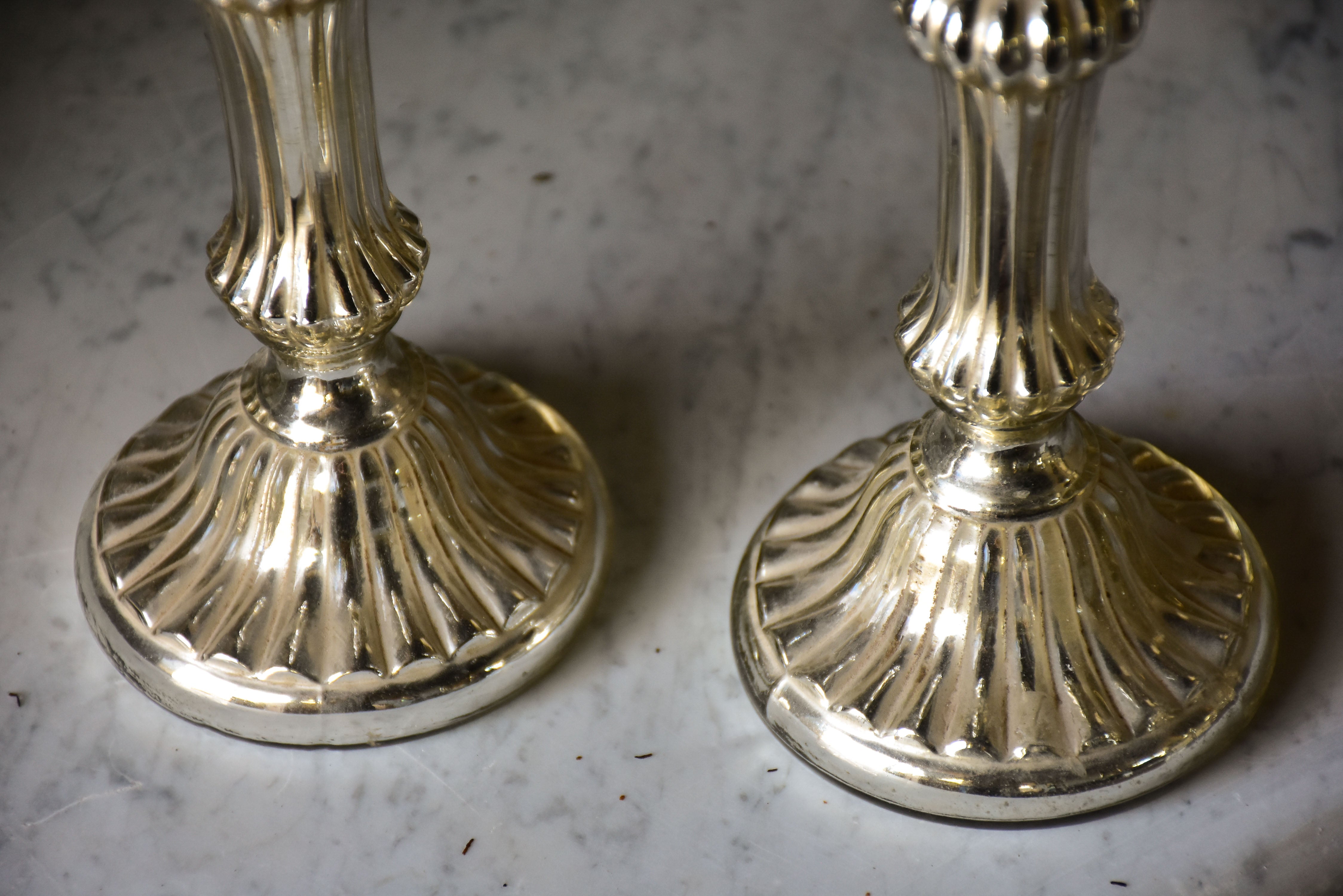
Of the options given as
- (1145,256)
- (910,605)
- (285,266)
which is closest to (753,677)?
(910,605)

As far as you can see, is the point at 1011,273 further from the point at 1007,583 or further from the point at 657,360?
the point at 657,360

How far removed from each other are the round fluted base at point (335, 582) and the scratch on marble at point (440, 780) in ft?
0.04

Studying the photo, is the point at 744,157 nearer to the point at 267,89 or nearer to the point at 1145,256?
the point at 1145,256

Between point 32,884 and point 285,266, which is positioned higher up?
point 285,266

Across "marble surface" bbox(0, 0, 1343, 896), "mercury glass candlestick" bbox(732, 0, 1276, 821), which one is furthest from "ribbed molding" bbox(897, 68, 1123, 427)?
"marble surface" bbox(0, 0, 1343, 896)

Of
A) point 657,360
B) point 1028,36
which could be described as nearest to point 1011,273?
point 1028,36

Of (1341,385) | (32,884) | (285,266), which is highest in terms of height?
(285,266)

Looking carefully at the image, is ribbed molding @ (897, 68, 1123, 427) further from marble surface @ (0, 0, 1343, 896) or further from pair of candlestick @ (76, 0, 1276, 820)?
marble surface @ (0, 0, 1343, 896)

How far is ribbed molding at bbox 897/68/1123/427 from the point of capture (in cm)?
48

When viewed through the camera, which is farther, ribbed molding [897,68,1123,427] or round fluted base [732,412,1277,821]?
round fluted base [732,412,1277,821]

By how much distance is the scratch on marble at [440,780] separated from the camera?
623 mm

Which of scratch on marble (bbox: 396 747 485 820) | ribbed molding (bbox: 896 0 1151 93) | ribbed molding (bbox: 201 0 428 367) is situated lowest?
scratch on marble (bbox: 396 747 485 820)

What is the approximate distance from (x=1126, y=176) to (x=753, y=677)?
38 centimetres

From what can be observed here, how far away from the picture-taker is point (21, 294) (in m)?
0.82
